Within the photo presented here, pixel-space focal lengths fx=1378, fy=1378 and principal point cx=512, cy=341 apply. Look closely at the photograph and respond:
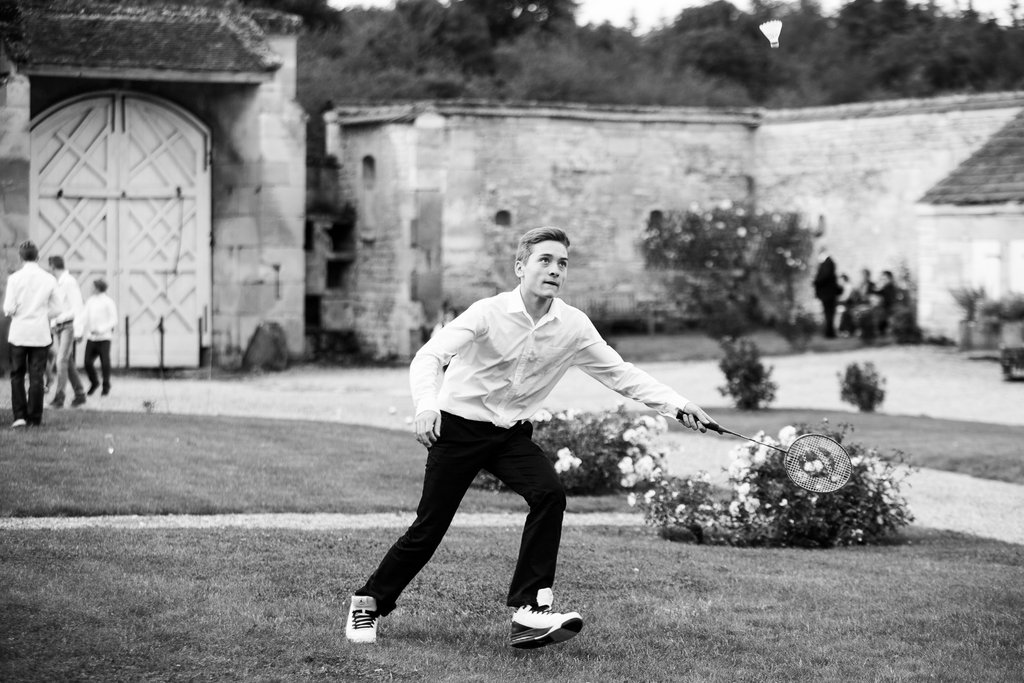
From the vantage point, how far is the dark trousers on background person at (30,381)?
522 inches

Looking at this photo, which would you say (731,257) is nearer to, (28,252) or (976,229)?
(976,229)

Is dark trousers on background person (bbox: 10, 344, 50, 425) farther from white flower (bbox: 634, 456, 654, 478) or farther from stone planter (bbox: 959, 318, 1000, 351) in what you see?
stone planter (bbox: 959, 318, 1000, 351)

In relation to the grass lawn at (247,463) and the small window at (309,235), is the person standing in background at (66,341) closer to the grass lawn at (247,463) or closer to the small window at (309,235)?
the grass lawn at (247,463)

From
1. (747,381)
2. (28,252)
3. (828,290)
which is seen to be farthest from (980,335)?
(28,252)

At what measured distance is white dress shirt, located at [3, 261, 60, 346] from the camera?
1338 cm

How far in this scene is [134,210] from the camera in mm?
22266

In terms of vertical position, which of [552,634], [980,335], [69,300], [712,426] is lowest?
[552,634]

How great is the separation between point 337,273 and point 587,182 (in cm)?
509

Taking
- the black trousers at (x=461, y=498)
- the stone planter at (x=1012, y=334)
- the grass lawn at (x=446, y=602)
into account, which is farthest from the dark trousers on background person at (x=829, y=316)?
the black trousers at (x=461, y=498)

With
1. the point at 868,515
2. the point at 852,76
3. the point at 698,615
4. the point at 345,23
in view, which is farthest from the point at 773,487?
the point at 852,76

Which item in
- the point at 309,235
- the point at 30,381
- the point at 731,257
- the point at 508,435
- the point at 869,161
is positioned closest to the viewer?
the point at 508,435

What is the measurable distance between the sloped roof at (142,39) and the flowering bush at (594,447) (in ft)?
37.2

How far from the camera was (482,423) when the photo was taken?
21.4ft

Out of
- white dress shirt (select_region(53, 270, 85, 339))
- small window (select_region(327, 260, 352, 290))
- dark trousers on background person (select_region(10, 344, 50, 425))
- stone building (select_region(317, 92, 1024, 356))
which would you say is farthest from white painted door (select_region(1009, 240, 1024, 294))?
dark trousers on background person (select_region(10, 344, 50, 425))
